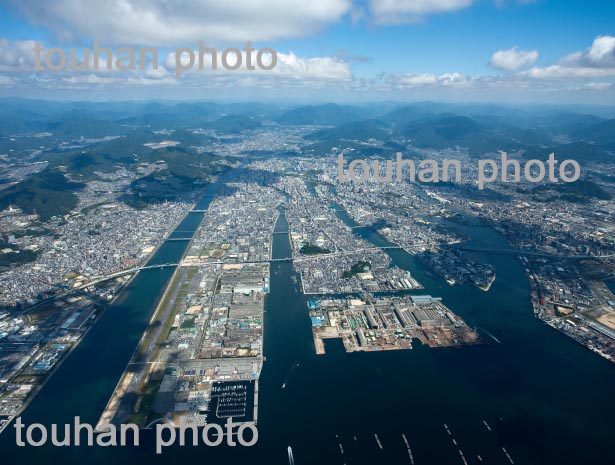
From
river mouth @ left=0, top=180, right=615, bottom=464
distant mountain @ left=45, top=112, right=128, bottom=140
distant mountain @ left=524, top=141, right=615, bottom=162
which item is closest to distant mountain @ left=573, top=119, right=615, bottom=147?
distant mountain @ left=524, top=141, right=615, bottom=162

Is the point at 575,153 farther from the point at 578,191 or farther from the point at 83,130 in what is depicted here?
the point at 83,130

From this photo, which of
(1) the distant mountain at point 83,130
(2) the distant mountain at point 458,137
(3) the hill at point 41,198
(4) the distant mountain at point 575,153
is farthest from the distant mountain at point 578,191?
(1) the distant mountain at point 83,130

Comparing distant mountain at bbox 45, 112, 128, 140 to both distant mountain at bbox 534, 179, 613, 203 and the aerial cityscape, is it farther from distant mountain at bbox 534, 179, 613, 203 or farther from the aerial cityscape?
distant mountain at bbox 534, 179, 613, 203

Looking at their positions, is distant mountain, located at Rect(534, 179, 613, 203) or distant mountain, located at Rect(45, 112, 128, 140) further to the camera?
distant mountain, located at Rect(45, 112, 128, 140)

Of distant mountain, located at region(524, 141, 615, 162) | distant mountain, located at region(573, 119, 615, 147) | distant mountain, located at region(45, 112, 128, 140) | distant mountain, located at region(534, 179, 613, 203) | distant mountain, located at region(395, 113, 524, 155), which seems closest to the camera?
distant mountain, located at region(534, 179, 613, 203)

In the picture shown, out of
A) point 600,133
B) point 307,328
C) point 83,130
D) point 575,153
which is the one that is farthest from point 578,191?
point 83,130

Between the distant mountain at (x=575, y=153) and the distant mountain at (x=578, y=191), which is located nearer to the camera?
the distant mountain at (x=578, y=191)

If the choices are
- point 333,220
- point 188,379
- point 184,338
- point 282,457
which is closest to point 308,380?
point 282,457

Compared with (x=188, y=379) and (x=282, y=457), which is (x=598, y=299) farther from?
(x=188, y=379)

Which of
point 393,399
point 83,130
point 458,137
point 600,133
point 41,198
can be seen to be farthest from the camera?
point 83,130

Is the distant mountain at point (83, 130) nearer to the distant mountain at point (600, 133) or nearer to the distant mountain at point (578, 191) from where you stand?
the distant mountain at point (578, 191)

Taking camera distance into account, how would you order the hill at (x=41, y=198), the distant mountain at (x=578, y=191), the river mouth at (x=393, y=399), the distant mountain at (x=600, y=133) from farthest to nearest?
the distant mountain at (x=600, y=133), the distant mountain at (x=578, y=191), the hill at (x=41, y=198), the river mouth at (x=393, y=399)
